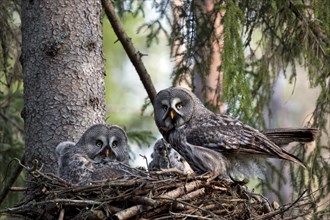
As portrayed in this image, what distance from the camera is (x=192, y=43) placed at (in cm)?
724

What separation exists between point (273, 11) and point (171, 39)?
111 centimetres

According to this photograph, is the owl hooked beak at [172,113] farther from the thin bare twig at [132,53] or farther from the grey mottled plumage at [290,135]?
the grey mottled plumage at [290,135]

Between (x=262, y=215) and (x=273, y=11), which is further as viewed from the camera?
(x=273, y=11)

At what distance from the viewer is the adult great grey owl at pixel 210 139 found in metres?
5.91

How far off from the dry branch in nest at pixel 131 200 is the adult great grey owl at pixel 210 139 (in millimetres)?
429

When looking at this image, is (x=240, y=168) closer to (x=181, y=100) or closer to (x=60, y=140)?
(x=181, y=100)

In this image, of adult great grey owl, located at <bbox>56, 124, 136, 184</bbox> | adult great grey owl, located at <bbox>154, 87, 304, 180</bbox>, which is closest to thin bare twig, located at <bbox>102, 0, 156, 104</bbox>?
adult great grey owl, located at <bbox>154, 87, 304, 180</bbox>

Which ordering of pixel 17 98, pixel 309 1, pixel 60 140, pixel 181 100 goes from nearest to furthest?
pixel 60 140, pixel 181 100, pixel 309 1, pixel 17 98

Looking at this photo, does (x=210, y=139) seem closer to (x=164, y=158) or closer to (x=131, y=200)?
(x=164, y=158)

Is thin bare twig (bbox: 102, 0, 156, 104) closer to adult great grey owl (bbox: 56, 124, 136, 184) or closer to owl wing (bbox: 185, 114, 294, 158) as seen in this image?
adult great grey owl (bbox: 56, 124, 136, 184)

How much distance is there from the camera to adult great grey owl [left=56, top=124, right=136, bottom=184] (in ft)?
18.5

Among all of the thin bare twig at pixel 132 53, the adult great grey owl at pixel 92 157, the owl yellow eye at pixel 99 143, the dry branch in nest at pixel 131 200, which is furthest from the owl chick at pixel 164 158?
the dry branch in nest at pixel 131 200

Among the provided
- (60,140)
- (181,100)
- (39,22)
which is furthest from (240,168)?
(39,22)

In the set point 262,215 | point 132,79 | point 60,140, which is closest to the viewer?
point 262,215
